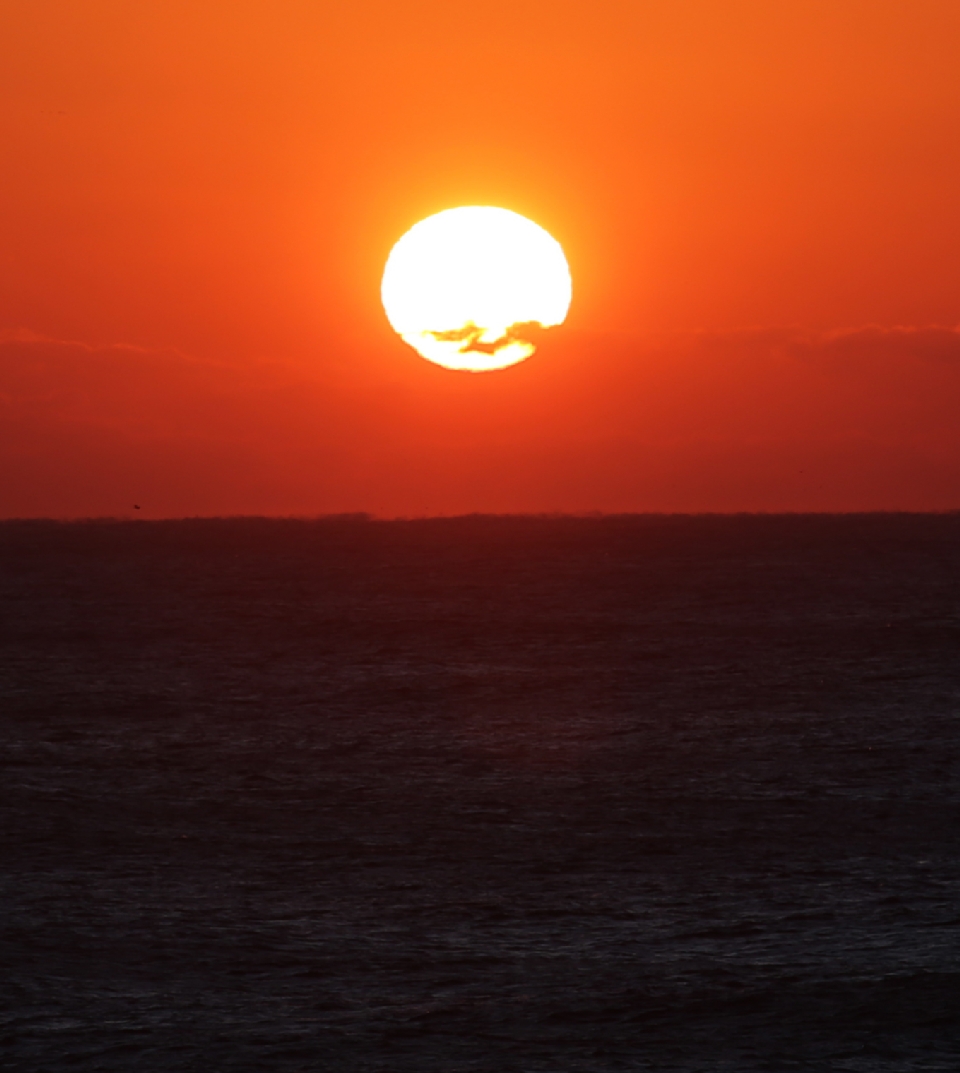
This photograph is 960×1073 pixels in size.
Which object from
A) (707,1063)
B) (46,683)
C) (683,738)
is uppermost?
(46,683)

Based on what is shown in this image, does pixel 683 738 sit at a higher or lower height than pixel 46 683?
lower

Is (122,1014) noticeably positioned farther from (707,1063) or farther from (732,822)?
(732,822)

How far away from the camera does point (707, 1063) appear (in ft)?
170

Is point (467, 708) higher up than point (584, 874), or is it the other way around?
point (467, 708)

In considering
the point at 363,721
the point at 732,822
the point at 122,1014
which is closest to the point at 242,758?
the point at 363,721

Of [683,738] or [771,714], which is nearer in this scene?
[683,738]

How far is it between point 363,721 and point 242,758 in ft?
85.6

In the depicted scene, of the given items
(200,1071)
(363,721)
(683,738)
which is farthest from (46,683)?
(200,1071)

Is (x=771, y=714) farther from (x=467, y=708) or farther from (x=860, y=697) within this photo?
(x=467, y=708)

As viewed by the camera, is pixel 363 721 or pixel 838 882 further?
pixel 363 721

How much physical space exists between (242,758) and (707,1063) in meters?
82.8

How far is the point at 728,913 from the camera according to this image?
70.4 metres

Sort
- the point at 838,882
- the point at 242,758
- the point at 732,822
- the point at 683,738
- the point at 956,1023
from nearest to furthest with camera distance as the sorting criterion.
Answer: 1. the point at 956,1023
2. the point at 838,882
3. the point at 732,822
4. the point at 242,758
5. the point at 683,738

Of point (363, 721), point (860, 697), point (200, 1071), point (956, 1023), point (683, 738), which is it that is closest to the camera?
point (200, 1071)
